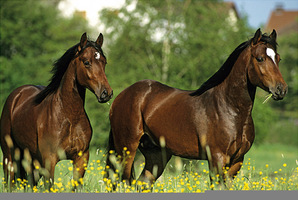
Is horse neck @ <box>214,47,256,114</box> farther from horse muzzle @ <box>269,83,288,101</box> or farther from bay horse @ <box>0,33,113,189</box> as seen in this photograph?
bay horse @ <box>0,33,113,189</box>

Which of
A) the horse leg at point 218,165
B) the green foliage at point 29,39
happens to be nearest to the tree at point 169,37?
the green foliage at point 29,39

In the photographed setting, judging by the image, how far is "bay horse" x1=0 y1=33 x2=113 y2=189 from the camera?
5480 mm

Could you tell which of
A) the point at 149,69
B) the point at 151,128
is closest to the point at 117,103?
the point at 151,128

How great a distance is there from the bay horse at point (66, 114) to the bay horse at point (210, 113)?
2.50ft

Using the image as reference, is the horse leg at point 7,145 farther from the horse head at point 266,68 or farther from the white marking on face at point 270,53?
the white marking on face at point 270,53

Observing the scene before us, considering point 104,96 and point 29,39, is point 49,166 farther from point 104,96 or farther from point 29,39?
point 29,39

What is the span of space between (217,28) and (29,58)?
10.8m

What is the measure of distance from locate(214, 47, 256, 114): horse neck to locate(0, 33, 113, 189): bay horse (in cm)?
155

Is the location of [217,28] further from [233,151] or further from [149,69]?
[233,151]

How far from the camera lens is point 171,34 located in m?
15.8

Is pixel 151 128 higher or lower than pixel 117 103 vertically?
lower

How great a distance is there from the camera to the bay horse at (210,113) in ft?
17.9

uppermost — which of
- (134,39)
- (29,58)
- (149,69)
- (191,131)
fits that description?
(29,58)

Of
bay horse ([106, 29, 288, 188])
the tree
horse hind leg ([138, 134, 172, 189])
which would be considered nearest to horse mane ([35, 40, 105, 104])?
bay horse ([106, 29, 288, 188])
